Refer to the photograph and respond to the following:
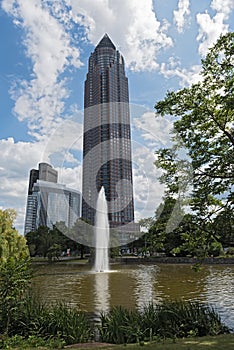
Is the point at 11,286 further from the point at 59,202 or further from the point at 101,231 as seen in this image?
the point at 59,202

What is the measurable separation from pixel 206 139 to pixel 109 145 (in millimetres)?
29115

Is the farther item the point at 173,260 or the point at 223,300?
the point at 173,260

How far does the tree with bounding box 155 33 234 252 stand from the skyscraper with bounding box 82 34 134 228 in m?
16.5

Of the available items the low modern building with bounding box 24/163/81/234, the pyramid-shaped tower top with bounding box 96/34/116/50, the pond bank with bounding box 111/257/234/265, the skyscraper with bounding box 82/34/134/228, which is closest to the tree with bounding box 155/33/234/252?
the skyscraper with bounding box 82/34/134/228

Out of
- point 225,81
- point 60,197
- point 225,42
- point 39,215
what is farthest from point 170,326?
point 39,215

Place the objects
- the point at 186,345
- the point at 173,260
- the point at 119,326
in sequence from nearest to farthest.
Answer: the point at 186,345 → the point at 119,326 → the point at 173,260

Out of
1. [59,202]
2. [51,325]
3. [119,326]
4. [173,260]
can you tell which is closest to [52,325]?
[51,325]

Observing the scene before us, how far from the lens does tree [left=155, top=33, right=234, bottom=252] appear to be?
7.91 metres

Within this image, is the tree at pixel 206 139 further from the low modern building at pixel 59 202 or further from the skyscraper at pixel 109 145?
the low modern building at pixel 59 202

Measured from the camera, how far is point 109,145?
37188 millimetres

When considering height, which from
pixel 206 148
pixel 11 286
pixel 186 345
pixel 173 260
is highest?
pixel 206 148

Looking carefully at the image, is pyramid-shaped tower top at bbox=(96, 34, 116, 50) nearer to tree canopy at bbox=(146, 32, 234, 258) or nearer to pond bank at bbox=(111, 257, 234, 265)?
pond bank at bbox=(111, 257, 234, 265)

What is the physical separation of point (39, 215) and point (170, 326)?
97.3 metres

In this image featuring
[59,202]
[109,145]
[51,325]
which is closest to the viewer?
[51,325]
